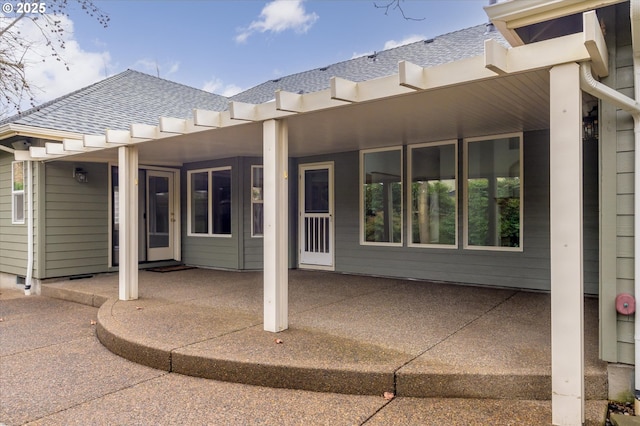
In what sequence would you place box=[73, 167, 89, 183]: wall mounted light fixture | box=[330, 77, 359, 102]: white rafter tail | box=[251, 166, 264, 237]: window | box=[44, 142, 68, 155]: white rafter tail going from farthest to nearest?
1. box=[251, 166, 264, 237]: window
2. box=[73, 167, 89, 183]: wall mounted light fixture
3. box=[44, 142, 68, 155]: white rafter tail
4. box=[330, 77, 359, 102]: white rafter tail

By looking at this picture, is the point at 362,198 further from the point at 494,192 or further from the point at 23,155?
the point at 23,155

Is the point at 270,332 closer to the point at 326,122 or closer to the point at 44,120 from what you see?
the point at 326,122

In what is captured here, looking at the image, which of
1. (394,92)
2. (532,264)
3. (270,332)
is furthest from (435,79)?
(532,264)

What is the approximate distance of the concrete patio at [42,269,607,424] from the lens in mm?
2854

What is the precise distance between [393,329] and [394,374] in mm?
1055

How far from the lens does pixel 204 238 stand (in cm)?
827

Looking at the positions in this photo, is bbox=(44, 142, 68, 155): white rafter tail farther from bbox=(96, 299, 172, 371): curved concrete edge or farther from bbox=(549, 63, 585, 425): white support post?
bbox=(549, 63, 585, 425): white support post

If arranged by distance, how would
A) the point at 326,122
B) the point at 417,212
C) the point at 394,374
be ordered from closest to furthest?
the point at 394,374 < the point at 326,122 < the point at 417,212

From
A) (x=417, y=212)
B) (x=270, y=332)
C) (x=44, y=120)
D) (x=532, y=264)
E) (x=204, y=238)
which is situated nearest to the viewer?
(x=270, y=332)

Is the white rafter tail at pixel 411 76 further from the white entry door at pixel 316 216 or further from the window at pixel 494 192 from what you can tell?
the white entry door at pixel 316 216

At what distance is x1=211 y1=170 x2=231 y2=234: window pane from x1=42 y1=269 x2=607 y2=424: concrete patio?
7.22 feet

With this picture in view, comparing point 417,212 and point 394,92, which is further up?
point 394,92

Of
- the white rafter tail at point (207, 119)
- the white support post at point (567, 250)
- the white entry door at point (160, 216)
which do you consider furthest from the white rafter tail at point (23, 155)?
the white support post at point (567, 250)

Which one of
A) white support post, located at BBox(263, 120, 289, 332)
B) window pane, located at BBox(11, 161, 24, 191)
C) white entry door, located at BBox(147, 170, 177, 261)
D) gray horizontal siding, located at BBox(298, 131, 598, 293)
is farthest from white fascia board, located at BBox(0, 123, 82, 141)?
white support post, located at BBox(263, 120, 289, 332)
